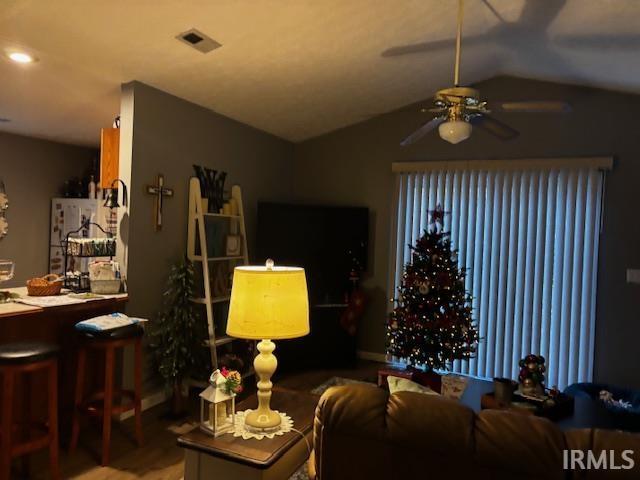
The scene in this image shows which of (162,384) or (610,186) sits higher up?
(610,186)

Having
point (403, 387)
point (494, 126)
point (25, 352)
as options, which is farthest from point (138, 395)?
point (494, 126)

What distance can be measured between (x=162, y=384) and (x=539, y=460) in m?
3.23

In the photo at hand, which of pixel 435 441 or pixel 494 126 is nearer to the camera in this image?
pixel 435 441

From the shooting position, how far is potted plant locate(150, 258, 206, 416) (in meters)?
3.61

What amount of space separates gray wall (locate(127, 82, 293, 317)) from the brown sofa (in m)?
2.42

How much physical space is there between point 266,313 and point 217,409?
17.5 inches

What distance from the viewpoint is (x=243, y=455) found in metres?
1.74

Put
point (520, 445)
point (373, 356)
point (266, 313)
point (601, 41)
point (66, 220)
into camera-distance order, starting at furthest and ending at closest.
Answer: point (66, 220) → point (373, 356) → point (601, 41) → point (266, 313) → point (520, 445)

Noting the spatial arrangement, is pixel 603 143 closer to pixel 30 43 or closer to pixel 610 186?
pixel 610 186

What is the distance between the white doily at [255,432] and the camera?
6.25ft

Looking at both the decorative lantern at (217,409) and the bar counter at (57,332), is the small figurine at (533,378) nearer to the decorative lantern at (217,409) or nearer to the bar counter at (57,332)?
the decorative lantern at (217,409)

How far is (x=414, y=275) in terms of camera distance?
11.7ft

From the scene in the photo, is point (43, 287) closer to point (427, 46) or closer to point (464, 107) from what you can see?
point (464, 107)

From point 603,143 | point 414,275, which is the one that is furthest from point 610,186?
point 414,275
